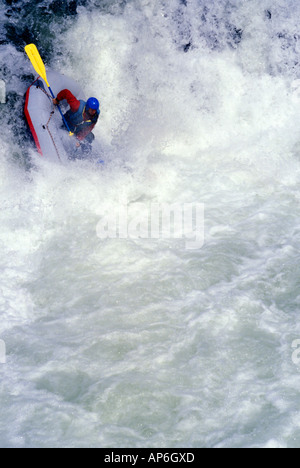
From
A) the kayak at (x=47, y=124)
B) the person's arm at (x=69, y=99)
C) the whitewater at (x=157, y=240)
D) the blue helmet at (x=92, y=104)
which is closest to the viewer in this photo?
the whitewater at (x=157, y=240)

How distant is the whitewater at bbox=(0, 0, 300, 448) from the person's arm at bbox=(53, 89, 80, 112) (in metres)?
0.70

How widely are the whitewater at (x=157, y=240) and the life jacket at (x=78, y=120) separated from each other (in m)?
0.47

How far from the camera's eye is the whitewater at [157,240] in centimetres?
309

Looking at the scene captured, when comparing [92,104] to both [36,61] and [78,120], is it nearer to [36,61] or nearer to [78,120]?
[78,120]

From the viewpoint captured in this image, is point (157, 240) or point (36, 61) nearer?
point (157, 240)

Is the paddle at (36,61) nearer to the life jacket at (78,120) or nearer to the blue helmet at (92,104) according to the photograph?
the life jacket at (78,120)

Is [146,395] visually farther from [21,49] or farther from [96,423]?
[21,49]

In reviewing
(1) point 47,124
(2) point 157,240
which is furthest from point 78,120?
(2) point 157,240

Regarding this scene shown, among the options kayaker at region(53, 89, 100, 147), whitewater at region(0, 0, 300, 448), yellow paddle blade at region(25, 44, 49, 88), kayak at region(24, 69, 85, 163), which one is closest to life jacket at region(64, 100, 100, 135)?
kayaker at region(53, 89, 100, 147)

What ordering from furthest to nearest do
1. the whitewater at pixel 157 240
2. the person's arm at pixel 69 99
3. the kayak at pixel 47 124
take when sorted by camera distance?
1. the person's arm at pixel 69 99
2. the kayak at pixel 47 124
3. the whitewater at pixel 157 240

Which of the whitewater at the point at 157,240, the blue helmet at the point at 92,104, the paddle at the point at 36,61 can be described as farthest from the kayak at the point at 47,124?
the blue helmet at the point at 92,104

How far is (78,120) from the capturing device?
Answer: 6250mm

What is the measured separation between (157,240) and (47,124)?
7.34 feet

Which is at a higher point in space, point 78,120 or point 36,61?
point 36,61
